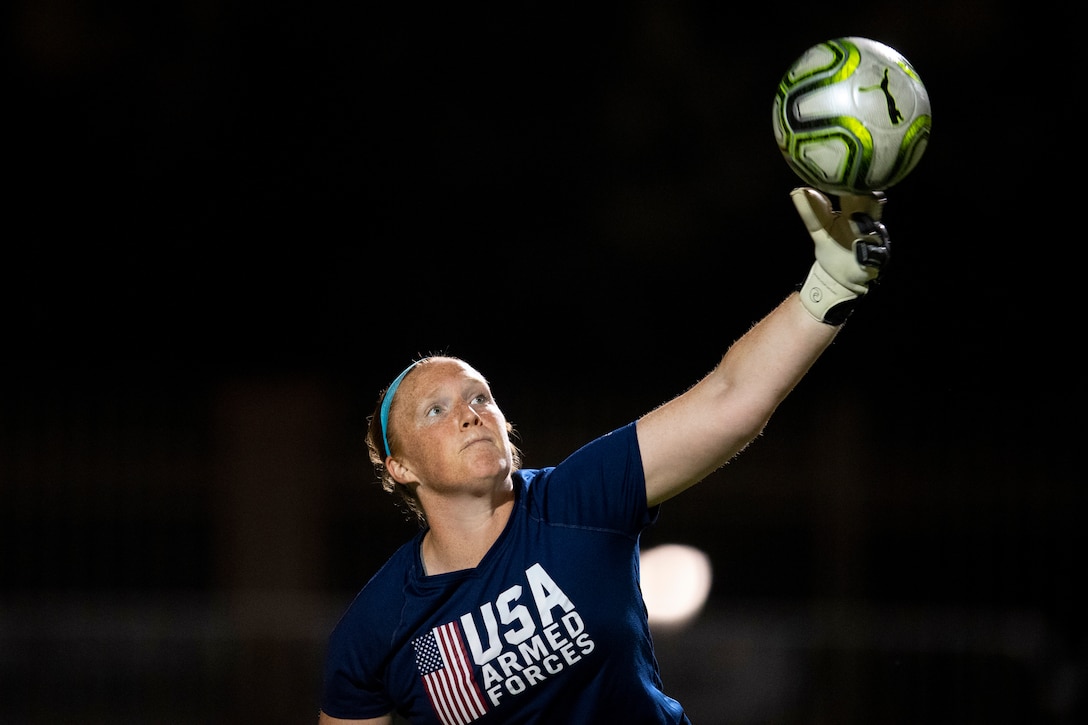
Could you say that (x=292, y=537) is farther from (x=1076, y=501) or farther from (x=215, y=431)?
(x=1076, y=501)

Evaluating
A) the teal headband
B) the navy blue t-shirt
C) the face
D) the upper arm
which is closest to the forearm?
the navy blue t-shirt

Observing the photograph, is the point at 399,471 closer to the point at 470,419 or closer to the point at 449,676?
the point at 470,419

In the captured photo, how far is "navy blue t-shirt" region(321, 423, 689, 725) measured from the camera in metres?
2.87

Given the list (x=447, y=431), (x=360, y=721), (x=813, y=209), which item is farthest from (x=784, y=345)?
(x=360, y=721)

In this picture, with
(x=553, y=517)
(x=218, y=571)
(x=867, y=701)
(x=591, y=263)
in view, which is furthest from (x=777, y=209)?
(x=553, y=517)

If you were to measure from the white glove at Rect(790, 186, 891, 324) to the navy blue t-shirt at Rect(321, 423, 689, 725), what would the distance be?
1.81 ft

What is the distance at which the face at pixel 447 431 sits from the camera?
3.00m

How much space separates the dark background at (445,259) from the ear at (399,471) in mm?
4222

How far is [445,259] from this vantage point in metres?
9.95

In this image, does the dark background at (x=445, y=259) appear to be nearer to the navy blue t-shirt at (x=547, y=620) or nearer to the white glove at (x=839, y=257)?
the navy blue t-shirt at (x=547, y=620)

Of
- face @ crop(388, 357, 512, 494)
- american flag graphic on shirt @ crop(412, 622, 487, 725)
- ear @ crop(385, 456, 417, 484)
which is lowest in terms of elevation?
american flag graphic on shirt @ crop(412, 622, 487, 725)

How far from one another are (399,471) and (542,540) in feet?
1.63

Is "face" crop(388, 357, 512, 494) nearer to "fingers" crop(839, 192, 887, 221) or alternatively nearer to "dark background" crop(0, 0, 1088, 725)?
"fingers" crop(839, 192, 887, 221)

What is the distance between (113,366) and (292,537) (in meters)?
2.68
